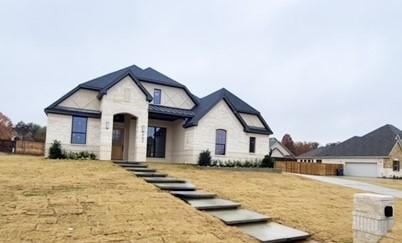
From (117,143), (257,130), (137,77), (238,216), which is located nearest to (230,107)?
(257,130)

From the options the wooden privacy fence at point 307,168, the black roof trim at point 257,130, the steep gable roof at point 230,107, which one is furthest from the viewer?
the wooden privacy fence at point 307,168

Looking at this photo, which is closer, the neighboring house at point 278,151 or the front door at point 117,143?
the front door at point 117,143

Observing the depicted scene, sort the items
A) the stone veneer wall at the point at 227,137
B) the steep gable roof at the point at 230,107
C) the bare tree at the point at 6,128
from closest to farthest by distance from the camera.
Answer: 1. the stone veneer wall at the point at 227,137
2. the steep gable roof at the point at 230,107
3. the bare tree at the point at 6,128

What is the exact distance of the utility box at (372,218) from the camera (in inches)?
257

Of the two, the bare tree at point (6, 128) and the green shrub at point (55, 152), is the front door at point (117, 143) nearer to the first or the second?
the green shrub at point (55, 152)

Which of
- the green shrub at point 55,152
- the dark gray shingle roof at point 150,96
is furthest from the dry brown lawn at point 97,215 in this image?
the dark gray shingle roof at point 150,96

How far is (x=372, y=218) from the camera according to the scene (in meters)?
6.60

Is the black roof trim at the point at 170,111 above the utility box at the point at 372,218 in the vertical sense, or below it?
above

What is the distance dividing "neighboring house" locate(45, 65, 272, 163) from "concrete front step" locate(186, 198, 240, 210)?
10.5 metres

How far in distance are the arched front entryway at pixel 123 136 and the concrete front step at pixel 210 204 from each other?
1205 cm

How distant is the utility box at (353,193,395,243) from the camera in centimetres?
652

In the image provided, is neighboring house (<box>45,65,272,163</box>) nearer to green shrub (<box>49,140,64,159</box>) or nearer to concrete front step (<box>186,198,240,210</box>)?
green shrub (<box>49,140,64,159</box>)

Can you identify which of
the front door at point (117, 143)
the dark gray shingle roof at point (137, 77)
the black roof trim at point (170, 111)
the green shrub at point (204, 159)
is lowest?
the green shrub at point (204, 159)

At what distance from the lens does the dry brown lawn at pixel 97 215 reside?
5.88m
